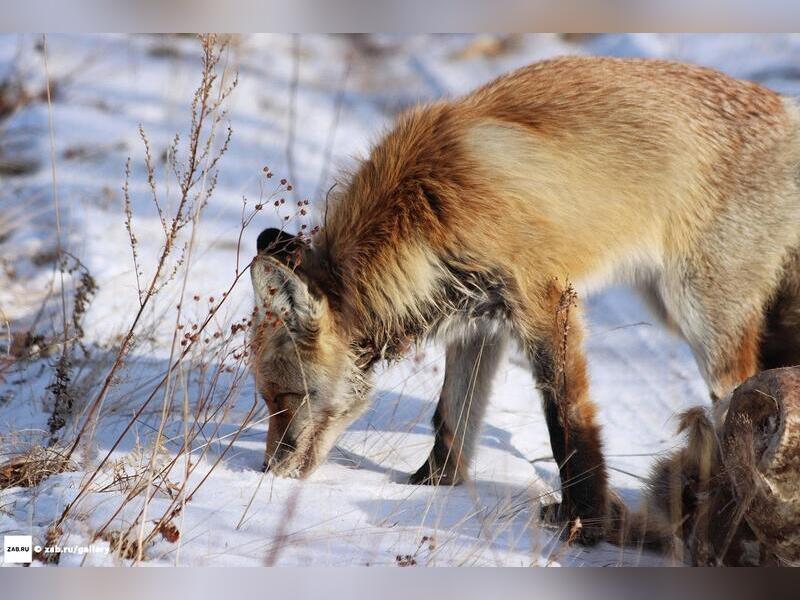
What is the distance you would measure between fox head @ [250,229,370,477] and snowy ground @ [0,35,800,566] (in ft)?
0.41

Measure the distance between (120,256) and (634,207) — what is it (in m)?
2.96

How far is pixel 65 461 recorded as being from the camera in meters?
3.22

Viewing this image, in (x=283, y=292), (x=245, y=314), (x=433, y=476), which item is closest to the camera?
(x=283, y=292)

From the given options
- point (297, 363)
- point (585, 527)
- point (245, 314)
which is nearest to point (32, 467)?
point (297, 363)

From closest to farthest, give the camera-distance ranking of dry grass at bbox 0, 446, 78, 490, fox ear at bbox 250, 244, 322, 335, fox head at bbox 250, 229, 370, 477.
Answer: fox ear at bbox 250, 244, 322, 335, fox head at bbox 250, 229, 370, 477, dry grass at bbox 0, 446, 78, 490

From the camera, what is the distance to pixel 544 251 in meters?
3.13

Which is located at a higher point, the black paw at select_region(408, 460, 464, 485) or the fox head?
the fox head

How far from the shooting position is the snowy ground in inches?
119

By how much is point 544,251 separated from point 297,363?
1.03 m

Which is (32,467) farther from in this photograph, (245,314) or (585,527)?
(585,527)

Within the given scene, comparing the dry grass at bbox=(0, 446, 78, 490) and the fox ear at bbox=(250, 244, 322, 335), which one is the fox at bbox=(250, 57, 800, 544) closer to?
the fox ear at bbox=(250, 244, 322, 335)

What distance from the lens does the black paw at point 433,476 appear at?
3.55 metres

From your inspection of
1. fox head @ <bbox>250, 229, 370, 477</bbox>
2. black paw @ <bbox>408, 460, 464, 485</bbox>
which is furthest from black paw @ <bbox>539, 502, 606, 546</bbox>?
fox head @ <bbox>250, 229, 370, 477</bbox>
